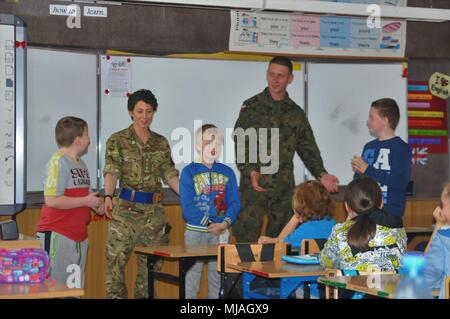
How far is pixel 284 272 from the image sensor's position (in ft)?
15.0

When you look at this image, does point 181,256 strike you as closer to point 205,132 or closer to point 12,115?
point 12,115

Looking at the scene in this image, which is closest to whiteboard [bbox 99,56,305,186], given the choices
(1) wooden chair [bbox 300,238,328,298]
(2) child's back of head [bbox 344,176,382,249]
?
(1) wooden chair [bbox 300,238,328,298]

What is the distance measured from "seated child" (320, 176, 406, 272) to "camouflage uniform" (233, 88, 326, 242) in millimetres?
2796

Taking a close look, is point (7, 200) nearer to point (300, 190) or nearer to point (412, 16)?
point (300, 190)

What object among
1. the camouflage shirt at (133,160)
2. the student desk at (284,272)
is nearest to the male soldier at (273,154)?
the camouflage shirt at (133,160)

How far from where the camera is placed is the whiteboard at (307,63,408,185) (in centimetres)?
802

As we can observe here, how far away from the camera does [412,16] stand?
7.36 m

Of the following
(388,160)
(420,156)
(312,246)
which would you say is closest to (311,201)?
(312,246)

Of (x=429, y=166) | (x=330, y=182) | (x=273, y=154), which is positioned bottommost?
(x=330, y=182)

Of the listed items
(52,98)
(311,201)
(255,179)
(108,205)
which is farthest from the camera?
(255,179)

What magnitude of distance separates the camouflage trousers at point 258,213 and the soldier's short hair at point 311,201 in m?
1.95

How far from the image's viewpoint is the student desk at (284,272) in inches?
181

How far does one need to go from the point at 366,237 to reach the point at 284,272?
19.1 inches
